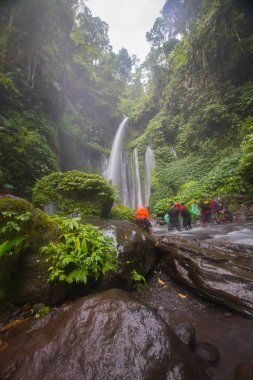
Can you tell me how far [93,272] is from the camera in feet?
9.43

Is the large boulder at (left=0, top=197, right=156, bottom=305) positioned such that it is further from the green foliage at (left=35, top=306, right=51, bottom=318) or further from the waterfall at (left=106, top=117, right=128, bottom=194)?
the waterfall at (left=106, top=117, right=128, bottom=194)

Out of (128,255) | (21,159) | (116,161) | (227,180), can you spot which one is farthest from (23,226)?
(116,161)

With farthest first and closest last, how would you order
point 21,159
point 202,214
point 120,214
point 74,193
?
point 202,214, point 21,159, point 120,214, point 74,193

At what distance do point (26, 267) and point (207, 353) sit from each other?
259 centimetres

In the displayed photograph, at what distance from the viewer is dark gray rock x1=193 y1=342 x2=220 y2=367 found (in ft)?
6.42

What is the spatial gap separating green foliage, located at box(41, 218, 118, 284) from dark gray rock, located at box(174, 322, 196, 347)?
44.9 inches

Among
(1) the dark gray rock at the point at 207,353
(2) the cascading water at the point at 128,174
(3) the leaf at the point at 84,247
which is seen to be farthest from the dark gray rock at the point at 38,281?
(2) the cascading water at the point at 128,174

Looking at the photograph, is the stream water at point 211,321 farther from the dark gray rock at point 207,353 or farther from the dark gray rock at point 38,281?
the dark gray rock at point 38,281

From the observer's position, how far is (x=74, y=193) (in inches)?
265

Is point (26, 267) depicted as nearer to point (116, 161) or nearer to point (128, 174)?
point (128, 174)

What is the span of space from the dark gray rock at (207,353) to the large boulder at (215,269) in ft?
2.66

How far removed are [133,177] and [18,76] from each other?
1549cm

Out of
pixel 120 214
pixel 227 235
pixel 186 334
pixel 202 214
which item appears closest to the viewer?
pixel 186 334

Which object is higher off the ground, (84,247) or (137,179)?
(137,179)
